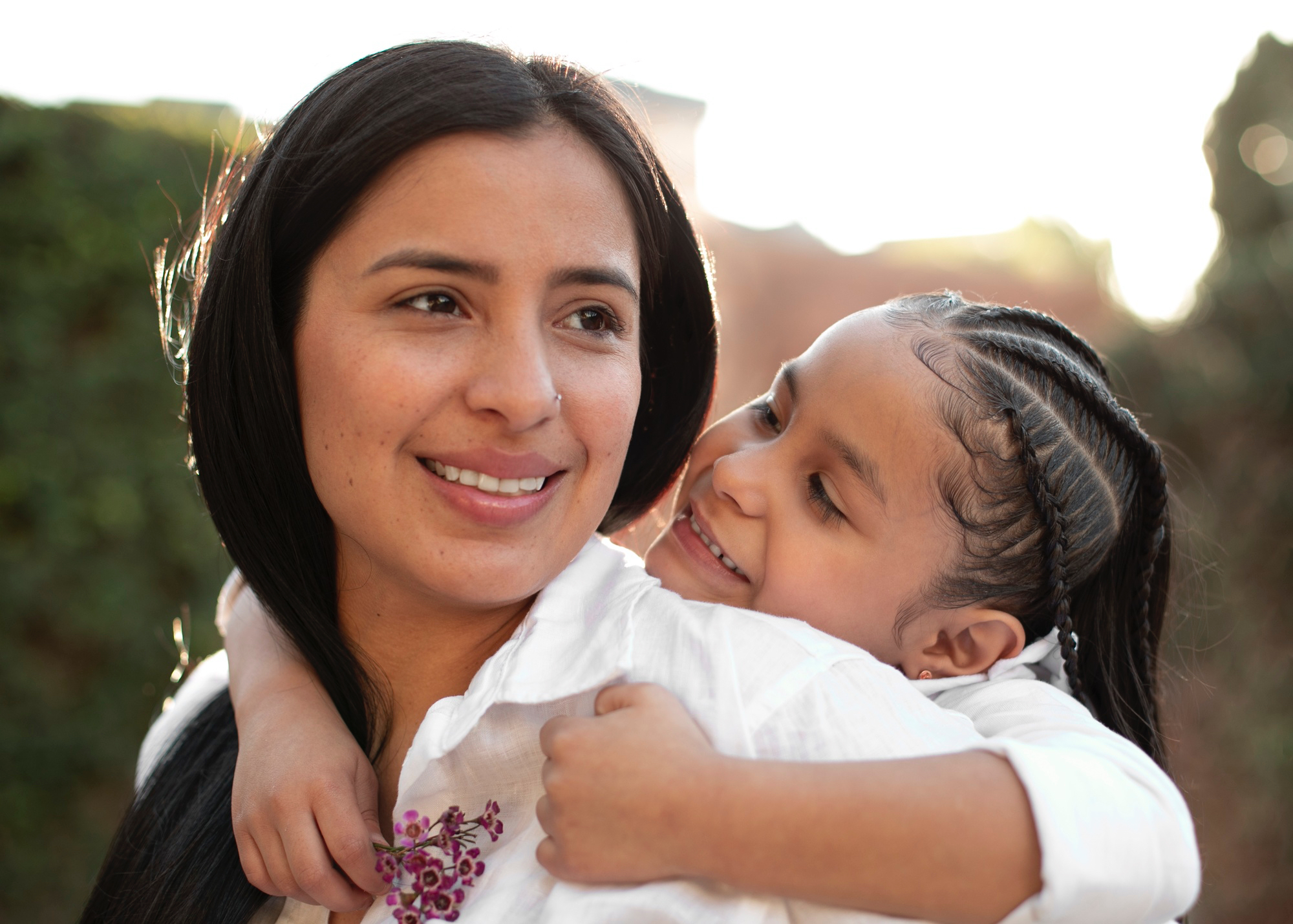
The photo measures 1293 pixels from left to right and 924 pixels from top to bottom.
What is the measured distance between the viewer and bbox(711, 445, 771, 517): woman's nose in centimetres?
199

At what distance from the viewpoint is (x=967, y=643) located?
2.01 meters

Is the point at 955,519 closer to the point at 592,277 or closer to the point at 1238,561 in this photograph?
the point at 592,277

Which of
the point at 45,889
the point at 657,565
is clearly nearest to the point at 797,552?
the point at 657,565

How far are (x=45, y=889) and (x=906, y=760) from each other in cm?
500

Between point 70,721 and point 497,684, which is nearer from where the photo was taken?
point 497,684

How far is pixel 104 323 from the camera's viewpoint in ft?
15.9

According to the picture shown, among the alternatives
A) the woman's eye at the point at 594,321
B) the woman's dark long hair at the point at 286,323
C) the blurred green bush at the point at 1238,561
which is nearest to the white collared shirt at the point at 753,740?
the woman's dark long hair at the point at 286,323

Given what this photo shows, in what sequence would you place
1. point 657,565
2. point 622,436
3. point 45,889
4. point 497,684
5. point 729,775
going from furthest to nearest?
point 45,889 → point 657,565 → point 622,436 → point 497,684 → point 729,775

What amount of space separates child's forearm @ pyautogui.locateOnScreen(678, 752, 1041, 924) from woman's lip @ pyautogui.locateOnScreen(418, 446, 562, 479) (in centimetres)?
69

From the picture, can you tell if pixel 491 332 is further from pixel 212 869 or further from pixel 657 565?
pixel 212 869

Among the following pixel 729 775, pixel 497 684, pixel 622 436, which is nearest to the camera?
pixel 729 775

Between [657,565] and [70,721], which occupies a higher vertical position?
[657,565]

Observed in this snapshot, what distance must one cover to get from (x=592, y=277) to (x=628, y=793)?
0.94 metres

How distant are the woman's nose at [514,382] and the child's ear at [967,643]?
3.12 ft
